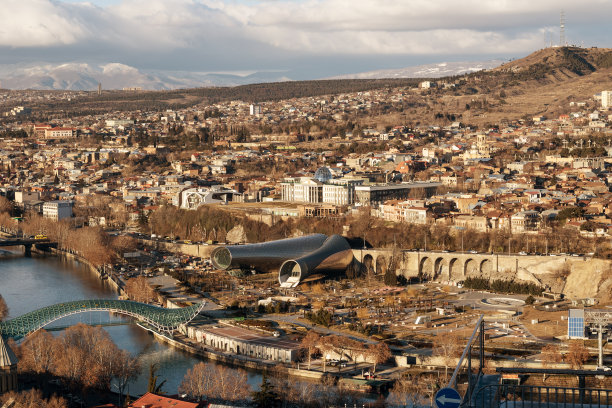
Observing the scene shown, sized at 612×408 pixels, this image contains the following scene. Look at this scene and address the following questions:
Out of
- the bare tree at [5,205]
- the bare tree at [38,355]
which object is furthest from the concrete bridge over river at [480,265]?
the bare tree at [5,205]

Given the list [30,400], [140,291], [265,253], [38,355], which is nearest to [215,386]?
[30,400]

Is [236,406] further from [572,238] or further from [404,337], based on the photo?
[572,238]

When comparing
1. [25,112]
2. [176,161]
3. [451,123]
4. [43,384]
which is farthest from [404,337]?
[25,112]

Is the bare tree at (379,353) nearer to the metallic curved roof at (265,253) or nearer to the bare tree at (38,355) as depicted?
the bare tree at (38,355)

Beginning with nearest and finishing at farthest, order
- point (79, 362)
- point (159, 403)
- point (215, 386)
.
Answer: point (159, 403)
point (215, 386)
point (79, 362)

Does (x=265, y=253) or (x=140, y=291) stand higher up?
(x=265, y=253)

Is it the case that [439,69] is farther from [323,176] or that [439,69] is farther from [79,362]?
[79,362]

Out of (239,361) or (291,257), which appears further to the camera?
(291,257)

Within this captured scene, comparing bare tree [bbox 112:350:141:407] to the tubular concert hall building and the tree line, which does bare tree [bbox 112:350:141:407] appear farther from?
the tubular concert hall building
